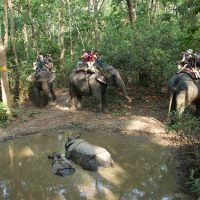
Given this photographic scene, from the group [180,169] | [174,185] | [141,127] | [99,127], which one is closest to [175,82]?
[141,127]

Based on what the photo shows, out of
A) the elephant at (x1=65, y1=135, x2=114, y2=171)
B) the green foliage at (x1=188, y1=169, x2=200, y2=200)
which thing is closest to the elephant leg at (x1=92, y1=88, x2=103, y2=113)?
the elephant at (x1=65, y1=135, x2=114, y2=171)

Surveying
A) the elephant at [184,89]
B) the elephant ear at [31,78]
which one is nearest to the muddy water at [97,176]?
the elephant at [184,89]

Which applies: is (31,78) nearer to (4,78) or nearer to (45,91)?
(45,91)

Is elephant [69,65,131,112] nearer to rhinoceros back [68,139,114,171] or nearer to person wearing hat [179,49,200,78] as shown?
person wearing hat [179,49,200,78]

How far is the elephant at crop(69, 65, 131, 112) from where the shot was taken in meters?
13.5

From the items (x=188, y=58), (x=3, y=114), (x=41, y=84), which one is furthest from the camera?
(x=41, y=84)

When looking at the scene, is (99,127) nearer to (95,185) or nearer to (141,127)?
(141,127)

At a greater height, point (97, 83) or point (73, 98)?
point (97, 83)

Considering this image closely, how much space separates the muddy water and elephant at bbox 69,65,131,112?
3.16m

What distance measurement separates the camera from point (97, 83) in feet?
44.6

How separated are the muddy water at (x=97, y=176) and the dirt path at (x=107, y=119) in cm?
92

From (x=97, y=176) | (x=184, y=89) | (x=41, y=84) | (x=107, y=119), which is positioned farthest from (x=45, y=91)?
(x=97, y=176)

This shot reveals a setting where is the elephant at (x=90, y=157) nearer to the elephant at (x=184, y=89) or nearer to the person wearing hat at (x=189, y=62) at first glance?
the elephant at (x=184, y=89)

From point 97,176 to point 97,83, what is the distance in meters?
5.91
